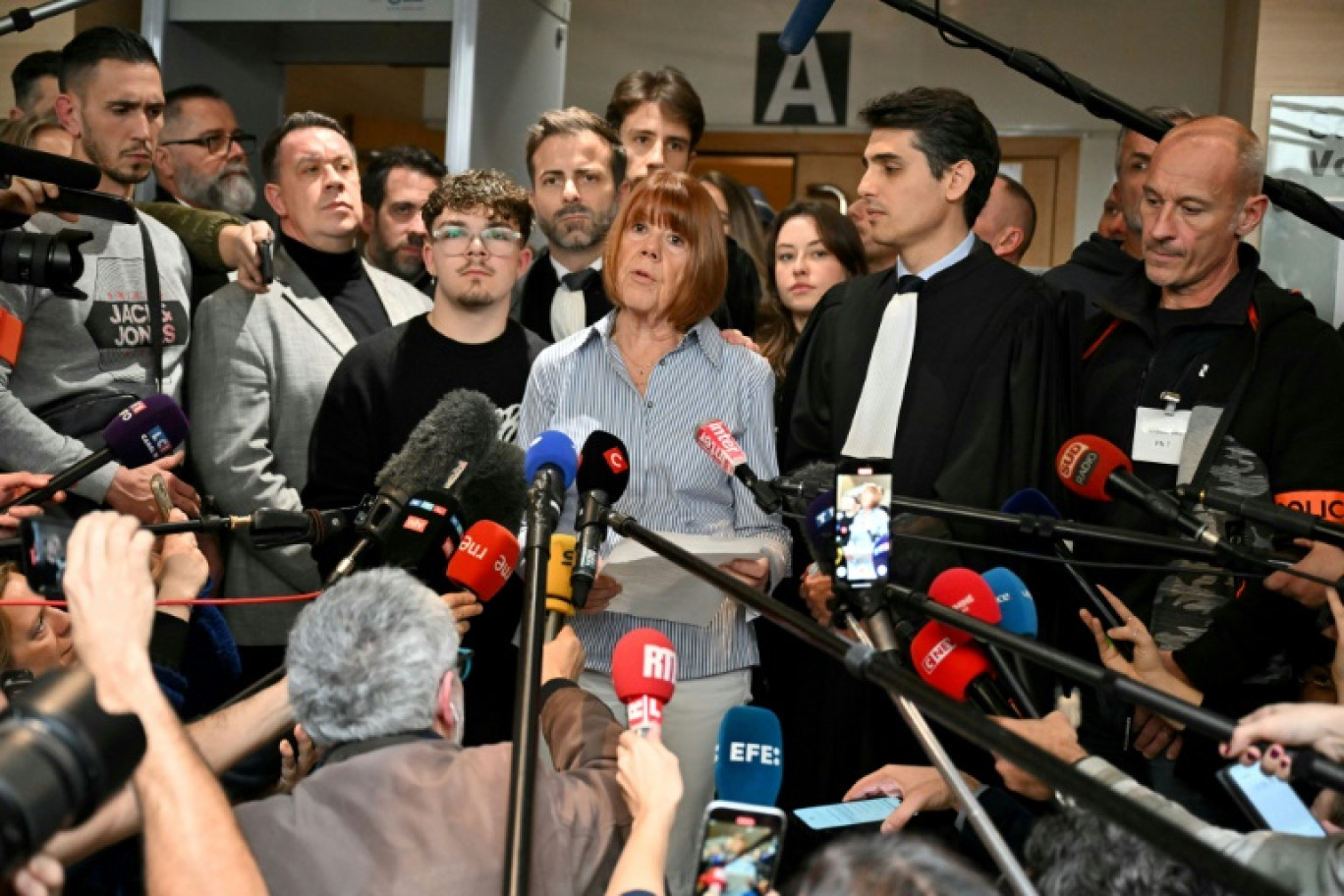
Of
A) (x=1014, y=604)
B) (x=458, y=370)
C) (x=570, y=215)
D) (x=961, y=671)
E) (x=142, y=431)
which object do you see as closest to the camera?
(x=961, y=671)

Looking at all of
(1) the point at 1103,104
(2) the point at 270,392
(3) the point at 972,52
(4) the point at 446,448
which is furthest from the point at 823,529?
(3) the point at 972,52

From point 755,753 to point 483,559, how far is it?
0.64m

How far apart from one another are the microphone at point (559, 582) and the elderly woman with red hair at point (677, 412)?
2.09 feet

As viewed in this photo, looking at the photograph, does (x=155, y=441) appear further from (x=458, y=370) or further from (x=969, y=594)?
(x=969, y=594)

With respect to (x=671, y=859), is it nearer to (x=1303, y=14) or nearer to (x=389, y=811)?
(x=389, y=811)

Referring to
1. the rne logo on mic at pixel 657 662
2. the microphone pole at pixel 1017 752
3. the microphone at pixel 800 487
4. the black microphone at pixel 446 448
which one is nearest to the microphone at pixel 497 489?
the black microphone at pixel 446 448

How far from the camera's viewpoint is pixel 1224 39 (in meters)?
7.47

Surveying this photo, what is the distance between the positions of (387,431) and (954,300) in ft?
4.23

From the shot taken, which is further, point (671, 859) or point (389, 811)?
point (671, 859)

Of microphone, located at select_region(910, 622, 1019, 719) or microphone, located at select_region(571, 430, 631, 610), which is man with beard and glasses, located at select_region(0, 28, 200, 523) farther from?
microphone, located at select_region(910, 622, 1019, 719)

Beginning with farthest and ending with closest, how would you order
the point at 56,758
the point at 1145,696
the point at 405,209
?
the point at 405,209
the point at 1145,696
the point at 56,758

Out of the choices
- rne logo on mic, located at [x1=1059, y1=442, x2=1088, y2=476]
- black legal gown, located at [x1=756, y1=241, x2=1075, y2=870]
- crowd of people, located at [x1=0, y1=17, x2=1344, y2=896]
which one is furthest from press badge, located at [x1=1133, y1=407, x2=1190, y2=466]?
rne logo on mic, located at [x1=1059, y1=442, x2=1088, y2=476]

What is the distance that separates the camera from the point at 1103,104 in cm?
281

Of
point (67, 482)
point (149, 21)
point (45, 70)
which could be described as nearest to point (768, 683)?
point (67, 482)
